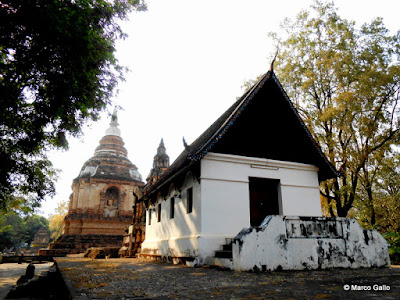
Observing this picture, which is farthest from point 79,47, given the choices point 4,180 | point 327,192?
point 327,192

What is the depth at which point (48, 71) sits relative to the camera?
9484 millimetres

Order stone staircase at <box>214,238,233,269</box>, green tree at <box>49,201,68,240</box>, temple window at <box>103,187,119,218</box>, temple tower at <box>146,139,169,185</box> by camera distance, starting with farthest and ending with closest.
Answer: green tree at <box>49,201,68,240</box>, temple window at <box>103,187,119,218</box>, temple tower at <box>146,139,169,185</box>, stone staircase at <box>214,238,233,269</box>

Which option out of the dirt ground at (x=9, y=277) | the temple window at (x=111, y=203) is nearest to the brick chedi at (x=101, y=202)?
the temple window at (x=111, y=203)

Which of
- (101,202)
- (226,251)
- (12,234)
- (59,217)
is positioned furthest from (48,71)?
(12,234)

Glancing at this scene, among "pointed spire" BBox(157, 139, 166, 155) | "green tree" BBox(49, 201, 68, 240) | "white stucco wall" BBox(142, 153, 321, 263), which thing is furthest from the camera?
"green tree" BBox(49, 201, 68, 240)

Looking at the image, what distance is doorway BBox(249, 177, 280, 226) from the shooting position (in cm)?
1048

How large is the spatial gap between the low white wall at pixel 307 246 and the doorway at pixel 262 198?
274 centimetres

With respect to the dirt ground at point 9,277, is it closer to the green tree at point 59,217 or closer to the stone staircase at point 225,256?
the stone staircase at point 225,256

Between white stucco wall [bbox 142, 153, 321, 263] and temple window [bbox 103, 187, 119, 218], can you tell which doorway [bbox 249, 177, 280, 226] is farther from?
temple window [bbox 103, 187, 119, 218]

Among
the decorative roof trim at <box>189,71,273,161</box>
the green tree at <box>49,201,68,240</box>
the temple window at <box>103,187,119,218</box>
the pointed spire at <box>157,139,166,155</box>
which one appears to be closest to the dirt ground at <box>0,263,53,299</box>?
the decorative roof trim at <box>189,71,273,161</box>

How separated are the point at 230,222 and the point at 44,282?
575 centimetres

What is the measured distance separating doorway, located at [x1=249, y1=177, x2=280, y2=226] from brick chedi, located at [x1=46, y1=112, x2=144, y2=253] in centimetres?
1989

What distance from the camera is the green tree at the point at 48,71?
7.98 m

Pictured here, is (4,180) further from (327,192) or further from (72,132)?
(327,192)
